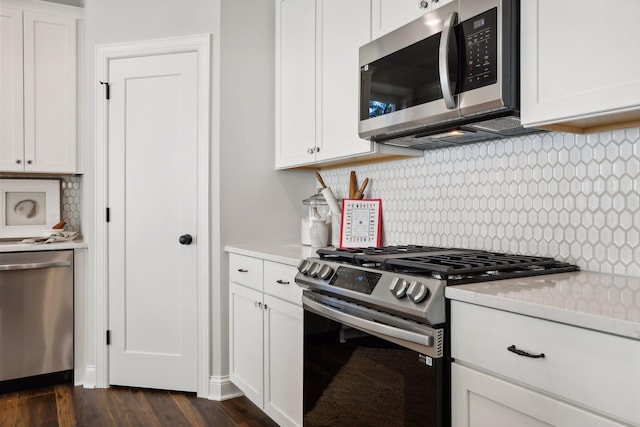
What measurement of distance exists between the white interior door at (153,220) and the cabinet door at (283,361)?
77 cm

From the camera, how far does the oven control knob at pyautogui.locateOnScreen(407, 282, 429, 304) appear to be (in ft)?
4.48

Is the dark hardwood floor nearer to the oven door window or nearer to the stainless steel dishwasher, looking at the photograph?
the stainless steel dishwasher

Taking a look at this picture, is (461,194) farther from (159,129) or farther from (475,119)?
(159,129)

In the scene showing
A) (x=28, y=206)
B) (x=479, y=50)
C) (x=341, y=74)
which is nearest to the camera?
(x=479, y=50)

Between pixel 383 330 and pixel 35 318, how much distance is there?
2616 millimetres

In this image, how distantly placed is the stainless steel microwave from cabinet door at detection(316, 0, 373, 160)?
12cm

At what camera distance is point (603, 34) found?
1.28 m

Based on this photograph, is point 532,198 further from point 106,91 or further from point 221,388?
point 106,91

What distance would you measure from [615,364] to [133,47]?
3.06 meters

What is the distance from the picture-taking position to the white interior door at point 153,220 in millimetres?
2992

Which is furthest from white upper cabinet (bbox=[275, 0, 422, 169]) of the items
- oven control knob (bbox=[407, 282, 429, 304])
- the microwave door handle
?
oven control knob (bbox=[407, 282, 429, 304])

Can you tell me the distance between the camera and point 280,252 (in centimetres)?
246

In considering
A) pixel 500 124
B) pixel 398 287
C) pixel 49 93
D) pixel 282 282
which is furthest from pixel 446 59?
pixel 49 93

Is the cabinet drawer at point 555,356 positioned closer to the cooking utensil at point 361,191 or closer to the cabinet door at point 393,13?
the cabinet door at point 393,13
